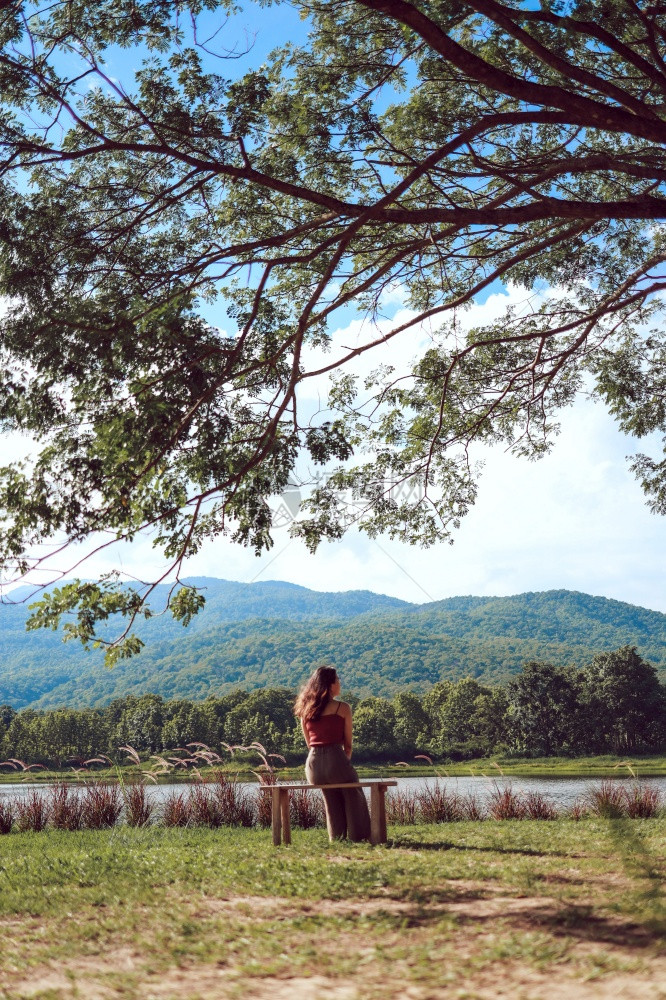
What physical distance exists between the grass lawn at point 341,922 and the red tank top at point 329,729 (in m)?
0.82

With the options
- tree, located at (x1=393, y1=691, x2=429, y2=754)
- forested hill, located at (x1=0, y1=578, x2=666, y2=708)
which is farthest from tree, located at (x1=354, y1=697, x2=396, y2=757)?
forested hill, located at (x1=0, y1=578, x2=666, y2=708)

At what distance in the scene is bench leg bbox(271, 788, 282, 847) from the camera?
7.34 metres

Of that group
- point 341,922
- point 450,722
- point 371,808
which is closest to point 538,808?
point 371,808

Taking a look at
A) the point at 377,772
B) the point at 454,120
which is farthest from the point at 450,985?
the point at 377,772

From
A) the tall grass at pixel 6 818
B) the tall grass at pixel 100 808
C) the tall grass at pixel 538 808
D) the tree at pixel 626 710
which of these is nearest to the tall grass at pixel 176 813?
the tall grass at pixel 100 808

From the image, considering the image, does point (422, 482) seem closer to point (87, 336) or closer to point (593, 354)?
point (593, 354)

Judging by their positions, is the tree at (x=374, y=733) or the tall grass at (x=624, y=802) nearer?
the tall grass at (x=624, y=802)

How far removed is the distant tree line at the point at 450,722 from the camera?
168 ft

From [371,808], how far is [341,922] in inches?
107

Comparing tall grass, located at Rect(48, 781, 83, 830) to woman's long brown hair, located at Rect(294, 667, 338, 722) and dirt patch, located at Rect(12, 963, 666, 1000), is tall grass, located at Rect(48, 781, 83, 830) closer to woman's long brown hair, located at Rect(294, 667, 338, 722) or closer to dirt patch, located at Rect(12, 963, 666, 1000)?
woman's long brown hair, located at Rect(294, 667, 338, 722)

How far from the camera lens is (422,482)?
10.1 meters

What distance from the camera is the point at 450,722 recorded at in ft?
177

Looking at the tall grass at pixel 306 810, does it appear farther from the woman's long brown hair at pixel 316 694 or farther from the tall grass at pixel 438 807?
the woman's long brown hair at pixel 316 694

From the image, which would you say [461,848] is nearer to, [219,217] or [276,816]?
[276,816]
